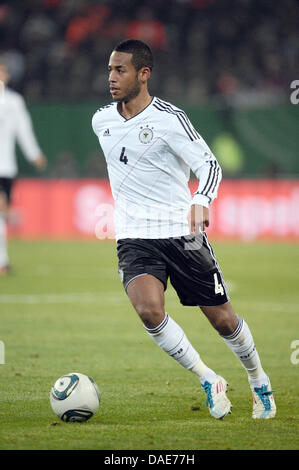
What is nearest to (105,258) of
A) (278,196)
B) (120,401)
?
(278,196)

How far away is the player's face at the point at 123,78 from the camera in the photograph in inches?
234

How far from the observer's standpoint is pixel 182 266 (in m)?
5.85

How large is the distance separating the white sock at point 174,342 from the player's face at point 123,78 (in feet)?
4.66

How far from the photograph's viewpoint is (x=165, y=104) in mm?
6055

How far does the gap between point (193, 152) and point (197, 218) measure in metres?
0.50

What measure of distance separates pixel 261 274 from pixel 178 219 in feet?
28.3

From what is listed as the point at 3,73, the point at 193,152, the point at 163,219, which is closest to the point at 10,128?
the point at 3,73

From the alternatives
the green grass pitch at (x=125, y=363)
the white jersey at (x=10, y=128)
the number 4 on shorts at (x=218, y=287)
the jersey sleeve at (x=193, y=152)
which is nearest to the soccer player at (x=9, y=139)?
the white jersey at (x=10, y=128)

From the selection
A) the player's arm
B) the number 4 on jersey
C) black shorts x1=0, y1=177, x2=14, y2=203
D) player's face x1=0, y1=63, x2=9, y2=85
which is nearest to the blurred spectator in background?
black shorts x1=0, y1=177, x2=14, y2=203

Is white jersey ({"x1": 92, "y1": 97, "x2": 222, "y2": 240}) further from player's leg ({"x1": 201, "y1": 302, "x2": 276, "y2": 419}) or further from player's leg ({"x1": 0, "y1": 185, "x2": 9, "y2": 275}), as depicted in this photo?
player's leg ({"x1": 0, "y1": 185, "x2": 9, "y2": 275})

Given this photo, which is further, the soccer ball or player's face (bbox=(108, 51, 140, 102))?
player's face (bbox=(108, 51, 140, 102))

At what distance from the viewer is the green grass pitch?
17.0ft

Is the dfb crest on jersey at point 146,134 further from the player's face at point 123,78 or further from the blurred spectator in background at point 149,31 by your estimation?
the blurred spectator in background at point 149,31

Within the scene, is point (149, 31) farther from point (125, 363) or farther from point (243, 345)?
point (243, 345)
